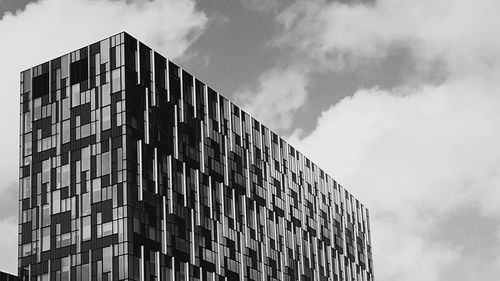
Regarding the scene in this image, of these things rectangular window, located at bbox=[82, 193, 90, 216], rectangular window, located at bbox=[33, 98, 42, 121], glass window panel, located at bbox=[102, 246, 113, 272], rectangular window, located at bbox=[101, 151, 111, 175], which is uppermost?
rectangular window, located at bbox=[33, 98, 42, 121]

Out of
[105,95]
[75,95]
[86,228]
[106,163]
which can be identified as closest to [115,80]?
[105,95]

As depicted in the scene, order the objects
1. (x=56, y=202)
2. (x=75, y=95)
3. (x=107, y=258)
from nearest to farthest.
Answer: (x=107, y=258)
(x=56, y=202)
(x=75, y=95)

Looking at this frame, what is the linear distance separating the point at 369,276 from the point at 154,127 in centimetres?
6737

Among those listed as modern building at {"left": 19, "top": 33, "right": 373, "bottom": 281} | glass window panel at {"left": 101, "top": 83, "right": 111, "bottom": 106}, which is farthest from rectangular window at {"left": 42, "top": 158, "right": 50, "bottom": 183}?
glass window panel at {"left": 101, "top": 83, "right": 111, "bottom": 106}

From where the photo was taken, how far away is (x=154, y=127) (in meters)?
104

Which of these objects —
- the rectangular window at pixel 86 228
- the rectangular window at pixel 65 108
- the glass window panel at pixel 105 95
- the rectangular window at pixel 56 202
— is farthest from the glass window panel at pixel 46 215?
the glass window panel at pixel 105 95

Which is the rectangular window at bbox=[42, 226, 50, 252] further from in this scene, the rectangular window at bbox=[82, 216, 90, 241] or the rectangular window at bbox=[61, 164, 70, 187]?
the rectangular window at bbox=[61, 164, 70, 187]

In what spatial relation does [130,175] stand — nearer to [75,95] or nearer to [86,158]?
Answer: [86,158]

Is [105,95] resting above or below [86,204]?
above

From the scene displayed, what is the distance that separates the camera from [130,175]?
98.1 meters

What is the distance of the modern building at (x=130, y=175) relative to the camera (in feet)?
322

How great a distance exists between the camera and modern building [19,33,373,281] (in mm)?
98125

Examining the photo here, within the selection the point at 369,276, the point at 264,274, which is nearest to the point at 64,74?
the point at 264,274

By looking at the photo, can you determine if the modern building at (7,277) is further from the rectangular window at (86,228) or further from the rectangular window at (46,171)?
the rectangular window at (46,171)
